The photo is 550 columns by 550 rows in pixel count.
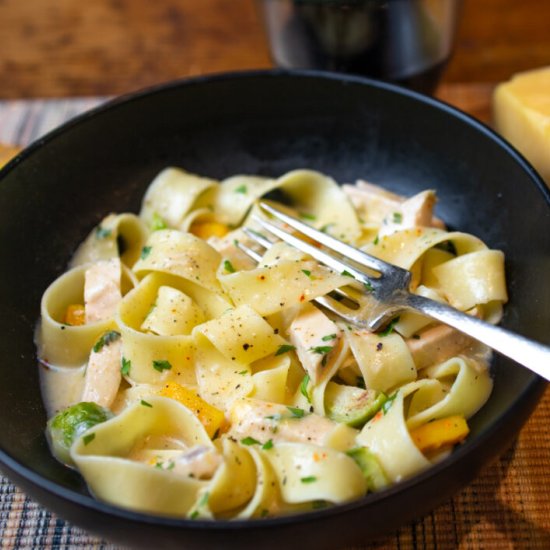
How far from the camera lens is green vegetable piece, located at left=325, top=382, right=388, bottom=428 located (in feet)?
9.41

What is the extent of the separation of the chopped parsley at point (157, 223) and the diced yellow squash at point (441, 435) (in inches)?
65.0

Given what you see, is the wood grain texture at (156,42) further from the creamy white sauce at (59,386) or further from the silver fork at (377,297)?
the creamy white sauce at (59,386)

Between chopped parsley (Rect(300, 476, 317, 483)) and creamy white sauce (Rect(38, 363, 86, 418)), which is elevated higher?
chopped parsley (Rect(300, 476, 317, 483))

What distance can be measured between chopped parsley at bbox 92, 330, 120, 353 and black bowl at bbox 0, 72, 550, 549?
0.29 meters

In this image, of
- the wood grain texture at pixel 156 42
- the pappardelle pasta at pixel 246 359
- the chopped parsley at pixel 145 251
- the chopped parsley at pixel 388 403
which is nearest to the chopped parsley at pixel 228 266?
the pappardelle pasta at pixel 246 359

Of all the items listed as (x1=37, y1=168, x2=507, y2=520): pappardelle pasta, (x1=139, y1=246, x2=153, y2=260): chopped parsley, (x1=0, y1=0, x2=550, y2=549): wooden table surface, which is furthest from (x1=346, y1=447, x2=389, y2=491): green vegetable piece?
(x1=0, y1=0, x2=550, y2=549): wooden table surface

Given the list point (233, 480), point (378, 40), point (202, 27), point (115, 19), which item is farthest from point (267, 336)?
point (115, 19)

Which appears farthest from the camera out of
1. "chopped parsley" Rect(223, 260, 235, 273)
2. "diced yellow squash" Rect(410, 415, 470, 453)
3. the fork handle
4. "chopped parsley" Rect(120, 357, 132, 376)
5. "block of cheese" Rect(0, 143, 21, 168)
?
"block of cheese" Rect(0, 143, 21, 168)

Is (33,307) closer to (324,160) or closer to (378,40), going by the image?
(324,160)

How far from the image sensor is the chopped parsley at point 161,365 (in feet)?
10.4

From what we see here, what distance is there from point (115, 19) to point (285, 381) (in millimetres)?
4240

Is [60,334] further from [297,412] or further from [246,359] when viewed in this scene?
[297,412]

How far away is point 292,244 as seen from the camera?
→ 335 centimetres

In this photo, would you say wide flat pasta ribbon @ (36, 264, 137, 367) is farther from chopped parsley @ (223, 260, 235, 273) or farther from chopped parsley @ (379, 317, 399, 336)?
chopped parsley @ (379, 317, 399, 336)
